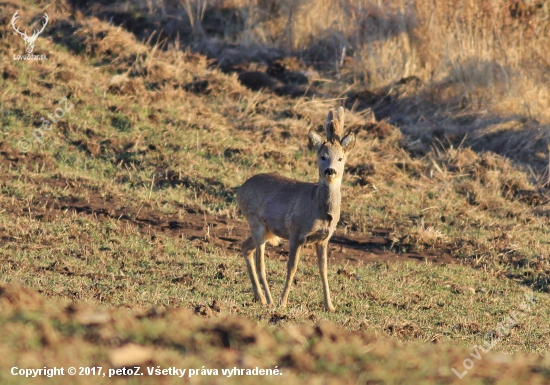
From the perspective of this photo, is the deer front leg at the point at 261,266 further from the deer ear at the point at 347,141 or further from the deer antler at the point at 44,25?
the deer antler at the point at 44,25

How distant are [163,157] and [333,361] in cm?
1158

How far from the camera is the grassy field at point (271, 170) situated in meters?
5.61

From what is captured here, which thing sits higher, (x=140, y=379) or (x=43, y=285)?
(x=140, y=379)

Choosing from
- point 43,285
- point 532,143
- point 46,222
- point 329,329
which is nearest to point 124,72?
point 46,222

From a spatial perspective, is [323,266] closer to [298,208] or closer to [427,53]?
[298,208]

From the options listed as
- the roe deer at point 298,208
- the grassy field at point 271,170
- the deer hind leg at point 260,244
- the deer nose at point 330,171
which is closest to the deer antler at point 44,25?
the grassy field at point 271,170

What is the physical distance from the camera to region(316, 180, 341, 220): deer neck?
9.70m

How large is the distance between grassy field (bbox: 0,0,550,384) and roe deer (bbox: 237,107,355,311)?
1.68 feet

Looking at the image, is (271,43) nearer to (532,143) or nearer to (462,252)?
(532,143)

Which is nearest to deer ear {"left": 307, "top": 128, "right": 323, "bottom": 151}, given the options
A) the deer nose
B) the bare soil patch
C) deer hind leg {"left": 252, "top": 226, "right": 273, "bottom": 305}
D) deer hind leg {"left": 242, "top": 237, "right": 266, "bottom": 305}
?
the deer nose

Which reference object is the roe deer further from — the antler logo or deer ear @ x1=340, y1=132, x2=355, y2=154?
the antler logo

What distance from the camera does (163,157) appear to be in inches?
650

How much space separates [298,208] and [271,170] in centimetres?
700

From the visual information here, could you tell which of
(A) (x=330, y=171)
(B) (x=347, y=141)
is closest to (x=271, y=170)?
(B) (x=347, y=141)
